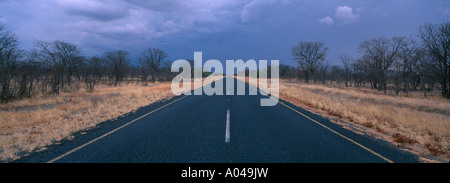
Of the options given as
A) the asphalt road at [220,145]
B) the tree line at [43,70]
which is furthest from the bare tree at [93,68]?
the asphalt road at [220,145]

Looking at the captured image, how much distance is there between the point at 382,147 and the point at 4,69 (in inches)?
873

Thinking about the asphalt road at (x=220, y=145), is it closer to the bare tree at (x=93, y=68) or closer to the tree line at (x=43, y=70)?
the tree line at (x=43, y=70)

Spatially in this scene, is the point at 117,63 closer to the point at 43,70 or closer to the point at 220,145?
the point at 43,70

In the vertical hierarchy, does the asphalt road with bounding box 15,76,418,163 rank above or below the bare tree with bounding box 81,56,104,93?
below

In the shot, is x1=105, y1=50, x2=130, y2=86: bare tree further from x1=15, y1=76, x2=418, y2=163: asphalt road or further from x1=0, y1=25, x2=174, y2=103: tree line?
x1=15, y1=76, x2=418, y2=163: asphalt road

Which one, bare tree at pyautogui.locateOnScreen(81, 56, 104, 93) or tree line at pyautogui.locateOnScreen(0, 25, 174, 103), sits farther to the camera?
bare tree at pyautogui.locateOnScreen(81, 56, 104, 93)

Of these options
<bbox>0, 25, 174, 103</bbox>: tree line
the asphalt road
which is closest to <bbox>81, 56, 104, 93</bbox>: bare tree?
<bbox>0, 25, 174, 103</bbox>: tree line

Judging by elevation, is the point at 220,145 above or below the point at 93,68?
below

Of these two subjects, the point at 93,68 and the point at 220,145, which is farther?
the point at 93,68

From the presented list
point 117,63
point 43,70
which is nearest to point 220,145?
point 43,70

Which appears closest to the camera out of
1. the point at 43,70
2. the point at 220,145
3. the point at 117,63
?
the point at 220,145
